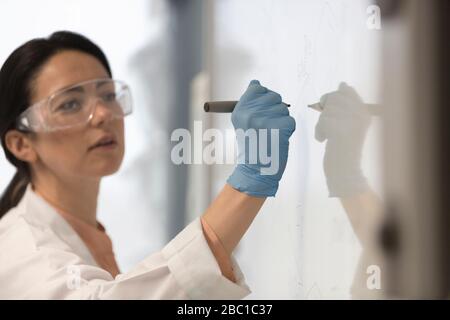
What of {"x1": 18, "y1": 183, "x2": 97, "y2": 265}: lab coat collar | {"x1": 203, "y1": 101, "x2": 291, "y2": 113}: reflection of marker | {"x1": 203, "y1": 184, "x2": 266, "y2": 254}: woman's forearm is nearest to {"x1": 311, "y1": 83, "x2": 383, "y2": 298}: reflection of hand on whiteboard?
{"x1": 203, "y1": 101, "x2": 291, "y2": 113}: reflection of marker

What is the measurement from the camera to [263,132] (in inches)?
43.2

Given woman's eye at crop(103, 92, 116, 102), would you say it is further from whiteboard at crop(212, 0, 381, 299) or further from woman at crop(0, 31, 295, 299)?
whiteboard at crop(212, 0, 381, 299)

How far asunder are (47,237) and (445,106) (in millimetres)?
957

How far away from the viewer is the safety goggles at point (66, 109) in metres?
1.22

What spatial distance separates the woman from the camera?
41.0 inches

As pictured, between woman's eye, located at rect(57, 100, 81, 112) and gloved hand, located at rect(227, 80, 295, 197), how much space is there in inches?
15.6

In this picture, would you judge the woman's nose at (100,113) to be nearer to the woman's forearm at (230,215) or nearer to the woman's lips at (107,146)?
the woman's lips at (107,146)

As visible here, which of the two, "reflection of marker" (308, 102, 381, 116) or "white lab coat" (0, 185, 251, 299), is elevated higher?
"reflection of marker" (308, 102, 381, 116)

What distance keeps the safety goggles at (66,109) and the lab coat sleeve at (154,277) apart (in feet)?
1.01

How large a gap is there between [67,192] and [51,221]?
97mm

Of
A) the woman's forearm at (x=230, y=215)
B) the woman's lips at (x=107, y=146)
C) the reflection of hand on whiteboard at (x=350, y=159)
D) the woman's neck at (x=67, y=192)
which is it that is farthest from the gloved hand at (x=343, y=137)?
the woman's neck at (x=67, y=192)
